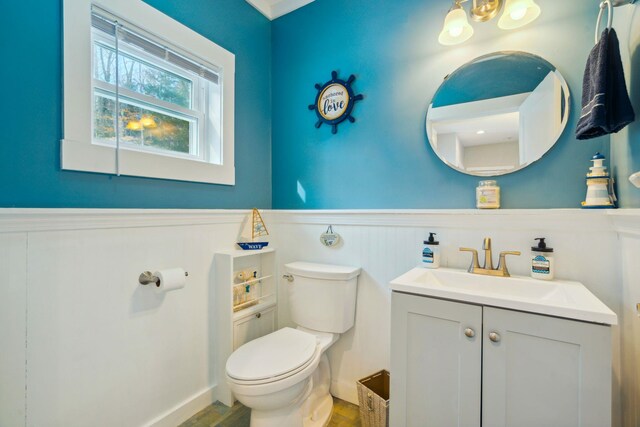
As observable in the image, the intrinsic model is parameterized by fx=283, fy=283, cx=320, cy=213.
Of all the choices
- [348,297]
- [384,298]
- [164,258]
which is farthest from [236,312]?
[384,298]

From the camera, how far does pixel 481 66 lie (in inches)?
56.9

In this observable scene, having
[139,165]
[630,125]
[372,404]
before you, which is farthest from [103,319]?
[630,125]

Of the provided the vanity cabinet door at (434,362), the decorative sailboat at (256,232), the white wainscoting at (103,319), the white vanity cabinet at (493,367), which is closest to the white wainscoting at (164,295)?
the white wainscoting at (103,319)

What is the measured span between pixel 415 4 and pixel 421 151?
0.85 m

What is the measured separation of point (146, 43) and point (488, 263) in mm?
2054

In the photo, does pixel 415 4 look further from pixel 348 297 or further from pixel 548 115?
pixel 348 297

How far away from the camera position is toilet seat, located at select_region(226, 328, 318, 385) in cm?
122

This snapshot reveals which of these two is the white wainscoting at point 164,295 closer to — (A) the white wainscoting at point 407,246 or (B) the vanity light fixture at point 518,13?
(A) the white wainscoting at point 407,246

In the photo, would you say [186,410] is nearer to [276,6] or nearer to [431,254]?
[431,254]

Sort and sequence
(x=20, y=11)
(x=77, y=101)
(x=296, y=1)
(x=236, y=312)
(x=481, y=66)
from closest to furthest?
(x=20, y=11), (x=77, y=101), (x=481, y=66), (x=236, y=312), (x=296, y=1)

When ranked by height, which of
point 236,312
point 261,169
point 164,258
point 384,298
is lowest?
A: point 236,312

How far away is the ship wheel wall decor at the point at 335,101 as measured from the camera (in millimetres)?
1821

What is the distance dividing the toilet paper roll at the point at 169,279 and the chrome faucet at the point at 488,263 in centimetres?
142

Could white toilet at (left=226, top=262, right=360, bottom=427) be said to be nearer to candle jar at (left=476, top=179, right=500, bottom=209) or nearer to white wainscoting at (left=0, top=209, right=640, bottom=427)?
white wainscoting at (left=0, top=209, right=640, bottom=427)
